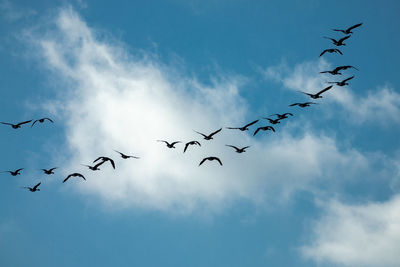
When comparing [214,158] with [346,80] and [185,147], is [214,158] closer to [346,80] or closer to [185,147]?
[185,147]

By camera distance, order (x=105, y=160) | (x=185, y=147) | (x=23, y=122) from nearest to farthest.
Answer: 1. (x=105, y=160)
2. (x=185, y=147)
3. (x=23, y=122)

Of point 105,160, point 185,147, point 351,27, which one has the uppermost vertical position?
point 351,27

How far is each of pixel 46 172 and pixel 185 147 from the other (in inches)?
828

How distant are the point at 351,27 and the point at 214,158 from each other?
23.8 meters

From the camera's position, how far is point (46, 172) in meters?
68.4

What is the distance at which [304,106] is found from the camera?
65562 mm

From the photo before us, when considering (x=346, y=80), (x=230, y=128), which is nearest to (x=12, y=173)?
(x=230, y=128)

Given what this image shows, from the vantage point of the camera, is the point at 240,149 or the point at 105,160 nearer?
the point at 105,160

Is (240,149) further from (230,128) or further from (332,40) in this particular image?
(332,40)

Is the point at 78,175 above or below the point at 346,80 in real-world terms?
below

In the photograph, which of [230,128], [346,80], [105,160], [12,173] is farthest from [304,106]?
[12,173]

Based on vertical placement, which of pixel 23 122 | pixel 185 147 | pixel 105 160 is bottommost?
pixel 105 160

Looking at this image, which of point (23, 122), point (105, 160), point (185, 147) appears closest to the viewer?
point (105, 160)

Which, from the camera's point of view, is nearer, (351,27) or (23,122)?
(351,27)
